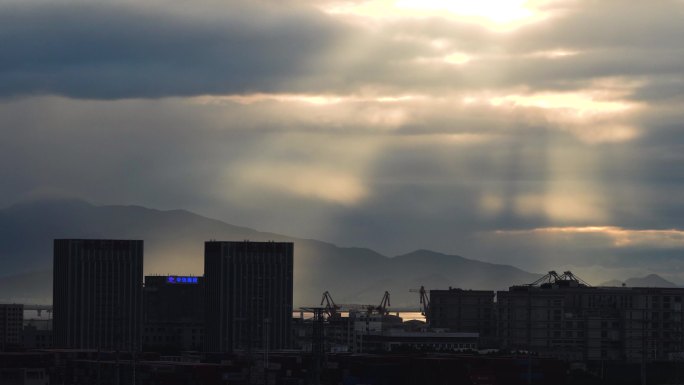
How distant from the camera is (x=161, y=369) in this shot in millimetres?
190625

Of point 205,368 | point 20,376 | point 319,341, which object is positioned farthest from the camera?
point 205,368

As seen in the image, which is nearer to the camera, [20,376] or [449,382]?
[20,376]

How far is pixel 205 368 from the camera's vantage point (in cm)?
18962

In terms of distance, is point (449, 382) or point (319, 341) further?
point (449, 382)

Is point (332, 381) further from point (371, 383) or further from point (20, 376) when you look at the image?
point (20, 376)

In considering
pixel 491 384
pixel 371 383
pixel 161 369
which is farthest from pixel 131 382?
pixel 491 384

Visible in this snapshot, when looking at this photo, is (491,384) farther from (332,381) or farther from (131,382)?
(131,382)

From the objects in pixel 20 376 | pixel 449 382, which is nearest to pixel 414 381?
pixel 449 382

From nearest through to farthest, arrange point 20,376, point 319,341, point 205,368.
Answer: point 319,341 < point 20,376 < point 205,368

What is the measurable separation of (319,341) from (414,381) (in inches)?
2377

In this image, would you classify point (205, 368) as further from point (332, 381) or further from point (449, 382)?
point (449, 382)

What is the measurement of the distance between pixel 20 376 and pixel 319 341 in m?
50.9

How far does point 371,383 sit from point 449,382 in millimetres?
10102

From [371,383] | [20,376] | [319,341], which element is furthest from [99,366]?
[319,341]
